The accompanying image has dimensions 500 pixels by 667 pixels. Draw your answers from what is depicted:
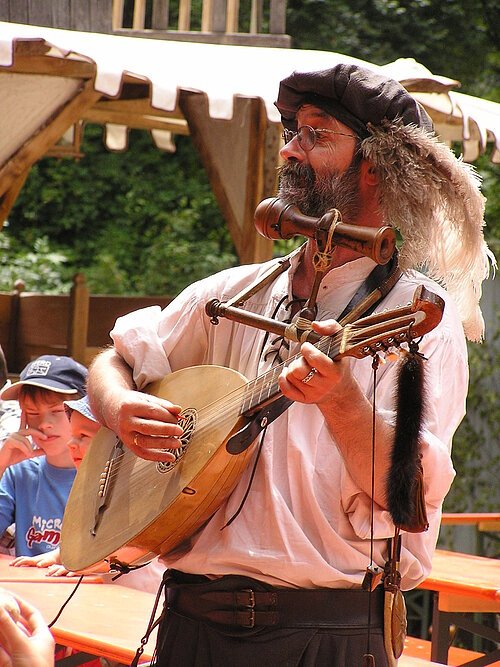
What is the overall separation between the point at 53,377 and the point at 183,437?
251 centimetres

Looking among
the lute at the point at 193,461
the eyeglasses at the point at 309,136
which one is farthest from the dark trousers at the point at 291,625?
the eyeglasses at the point at 309,136

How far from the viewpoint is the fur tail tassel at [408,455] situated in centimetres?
179

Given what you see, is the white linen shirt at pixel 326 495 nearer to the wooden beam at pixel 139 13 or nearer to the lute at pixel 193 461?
the lute at pixel 193 461

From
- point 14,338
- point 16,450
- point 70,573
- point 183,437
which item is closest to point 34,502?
point 16,450

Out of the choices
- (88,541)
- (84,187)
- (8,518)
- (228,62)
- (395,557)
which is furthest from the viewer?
(84,187)

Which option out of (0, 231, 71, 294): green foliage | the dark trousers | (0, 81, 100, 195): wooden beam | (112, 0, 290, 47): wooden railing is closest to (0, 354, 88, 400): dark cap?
(0, 81, 100, 195): wooden beam

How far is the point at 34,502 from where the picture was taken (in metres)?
4.25

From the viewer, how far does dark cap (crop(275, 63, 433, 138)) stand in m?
2.12

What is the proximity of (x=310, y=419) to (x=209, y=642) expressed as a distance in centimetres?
46

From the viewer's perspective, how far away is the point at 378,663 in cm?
197

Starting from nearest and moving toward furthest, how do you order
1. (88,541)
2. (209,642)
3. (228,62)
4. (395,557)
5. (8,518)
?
(395,557) < (209,642) < (88,541) < (8,518) < (228,62)

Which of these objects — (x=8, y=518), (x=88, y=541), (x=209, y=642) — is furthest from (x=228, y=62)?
(x=209, y=642)

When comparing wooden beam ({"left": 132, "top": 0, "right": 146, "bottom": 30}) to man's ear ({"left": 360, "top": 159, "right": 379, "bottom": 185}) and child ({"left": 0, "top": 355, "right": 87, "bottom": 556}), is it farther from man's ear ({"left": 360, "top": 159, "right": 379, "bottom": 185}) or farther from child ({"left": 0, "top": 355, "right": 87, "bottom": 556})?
man's ear ({"left": 360, "top": 159, "right": 379, "bottom": 185})

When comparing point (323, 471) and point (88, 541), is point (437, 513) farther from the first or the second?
point (88, 541)
